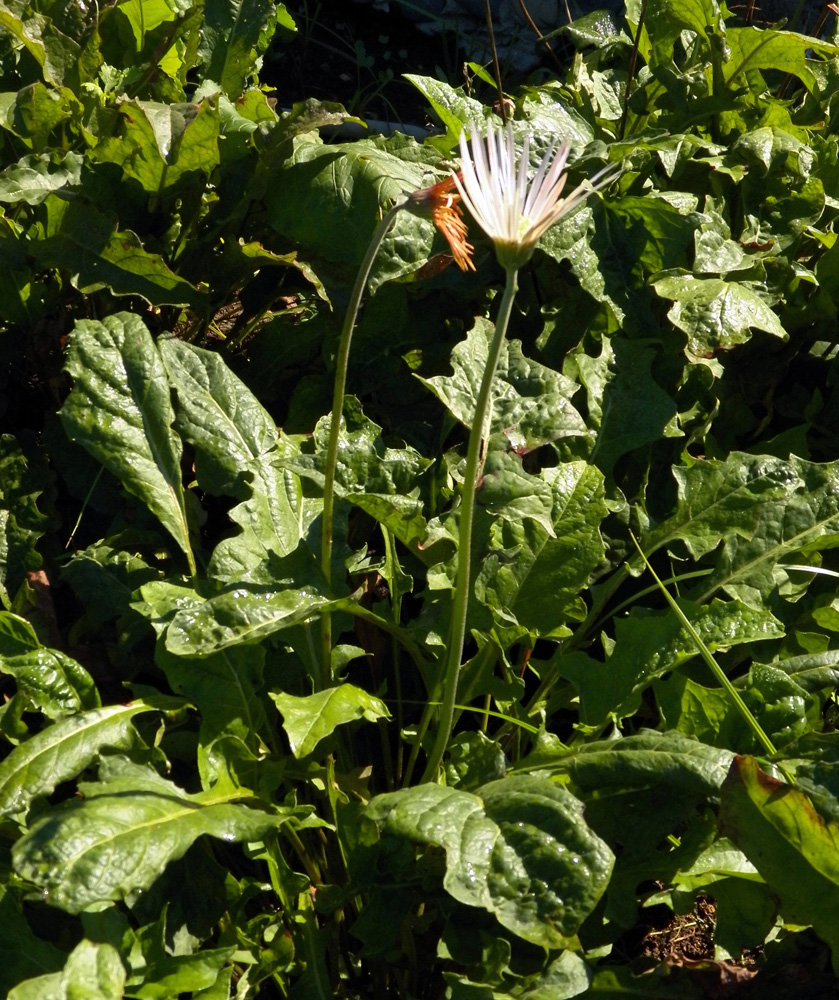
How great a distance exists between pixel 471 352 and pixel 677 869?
1.00 m

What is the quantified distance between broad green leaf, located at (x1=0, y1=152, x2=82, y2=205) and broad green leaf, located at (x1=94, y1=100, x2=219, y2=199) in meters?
0.06

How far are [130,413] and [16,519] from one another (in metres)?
0.34

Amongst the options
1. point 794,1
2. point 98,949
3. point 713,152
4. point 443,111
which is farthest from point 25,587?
point 794,1

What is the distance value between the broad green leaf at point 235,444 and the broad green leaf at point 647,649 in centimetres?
57

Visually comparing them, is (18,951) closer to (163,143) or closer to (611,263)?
(163,143)

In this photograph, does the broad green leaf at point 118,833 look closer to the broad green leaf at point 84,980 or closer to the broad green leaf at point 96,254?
the broad green leaf at point 84,980

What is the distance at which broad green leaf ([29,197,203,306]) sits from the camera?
2.25m

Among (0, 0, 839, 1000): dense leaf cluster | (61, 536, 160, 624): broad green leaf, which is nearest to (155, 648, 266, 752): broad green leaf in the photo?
(0, 0, 839, 1000): dense leaf cluster

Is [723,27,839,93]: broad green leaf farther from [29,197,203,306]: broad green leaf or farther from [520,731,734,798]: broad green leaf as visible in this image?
[520,731,734,798]: broad green leaf

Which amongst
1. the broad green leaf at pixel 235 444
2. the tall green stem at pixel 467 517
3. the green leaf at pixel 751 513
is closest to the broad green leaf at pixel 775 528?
the green leaf at pixel 751 513

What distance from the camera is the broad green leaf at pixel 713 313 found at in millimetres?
2271

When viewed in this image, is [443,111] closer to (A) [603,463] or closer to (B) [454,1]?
(A) [603,463]

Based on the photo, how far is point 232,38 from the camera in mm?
2816

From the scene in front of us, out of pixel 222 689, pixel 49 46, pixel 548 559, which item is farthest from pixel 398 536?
pixel 49 46
